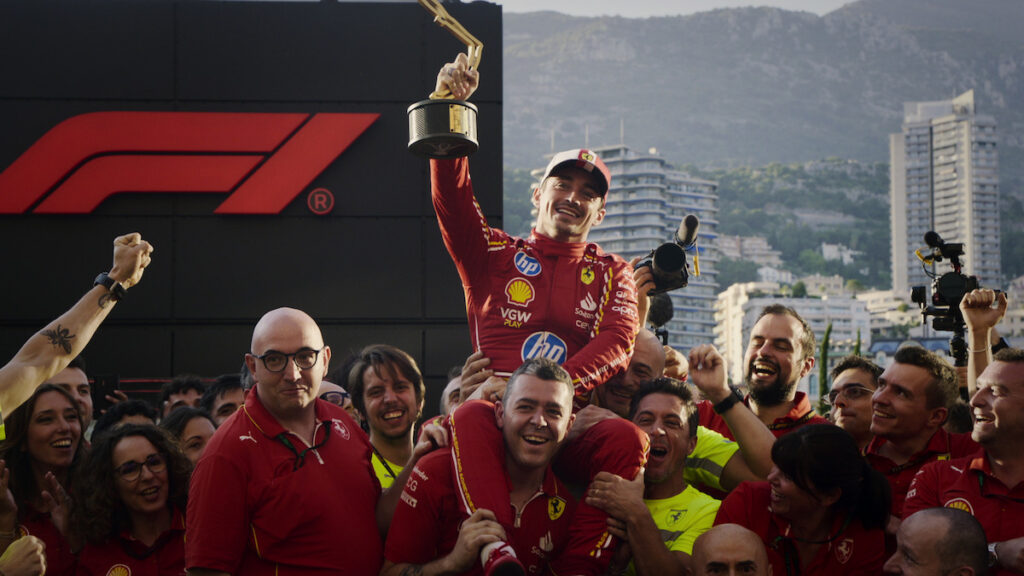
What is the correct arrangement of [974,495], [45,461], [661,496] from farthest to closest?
[45,461] < [661,496] < [974,495]

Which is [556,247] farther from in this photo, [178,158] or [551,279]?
[178,158]

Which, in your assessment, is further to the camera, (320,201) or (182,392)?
(320,201)

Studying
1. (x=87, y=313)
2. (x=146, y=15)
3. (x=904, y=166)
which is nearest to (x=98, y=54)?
(x=146, y=15)

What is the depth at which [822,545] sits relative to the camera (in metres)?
4.71

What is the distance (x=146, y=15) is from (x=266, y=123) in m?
1.45

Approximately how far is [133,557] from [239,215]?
16.6 ft

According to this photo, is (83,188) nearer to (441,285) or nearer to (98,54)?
(98,54)

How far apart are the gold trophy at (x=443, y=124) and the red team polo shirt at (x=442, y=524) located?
1.39 meters

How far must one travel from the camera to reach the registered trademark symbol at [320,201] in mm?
9773

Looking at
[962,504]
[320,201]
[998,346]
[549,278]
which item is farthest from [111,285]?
[320,201]

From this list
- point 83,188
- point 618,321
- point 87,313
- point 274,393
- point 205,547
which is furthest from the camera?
point 83,188

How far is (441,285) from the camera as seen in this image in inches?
384

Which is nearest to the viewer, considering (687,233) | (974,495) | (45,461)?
(974,495)

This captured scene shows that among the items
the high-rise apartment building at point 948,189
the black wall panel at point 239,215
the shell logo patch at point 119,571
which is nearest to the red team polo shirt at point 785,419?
the shell logo patch at point 119,571
